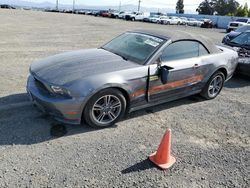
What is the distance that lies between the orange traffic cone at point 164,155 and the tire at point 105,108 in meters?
1.08

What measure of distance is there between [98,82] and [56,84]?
1.96 feet

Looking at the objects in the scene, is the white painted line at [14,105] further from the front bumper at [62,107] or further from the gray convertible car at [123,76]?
the front bumper at [62,107]

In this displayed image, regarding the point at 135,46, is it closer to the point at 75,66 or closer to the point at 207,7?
the point at 75,66

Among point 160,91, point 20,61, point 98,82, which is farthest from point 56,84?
point 20,61

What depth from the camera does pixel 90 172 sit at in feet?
10.6

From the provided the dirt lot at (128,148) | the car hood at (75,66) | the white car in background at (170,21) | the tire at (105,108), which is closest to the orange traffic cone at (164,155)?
the dirt lot at (128,148)

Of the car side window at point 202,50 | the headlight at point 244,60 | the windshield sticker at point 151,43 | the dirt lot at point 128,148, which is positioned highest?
the windshield sticker at point 151,43

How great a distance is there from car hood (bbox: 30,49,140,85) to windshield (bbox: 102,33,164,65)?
0.17 metres

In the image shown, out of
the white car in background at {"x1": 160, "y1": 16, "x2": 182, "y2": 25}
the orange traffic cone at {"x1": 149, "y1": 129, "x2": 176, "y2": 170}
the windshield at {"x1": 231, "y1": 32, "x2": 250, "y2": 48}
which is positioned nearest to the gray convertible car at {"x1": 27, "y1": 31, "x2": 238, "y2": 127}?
the orange traffic cone at {"x1": 149, "y1": 129, "x2": 176, "y2": 170}

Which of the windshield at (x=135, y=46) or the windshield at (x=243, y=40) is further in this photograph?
the windshield at (x=243, y=40)

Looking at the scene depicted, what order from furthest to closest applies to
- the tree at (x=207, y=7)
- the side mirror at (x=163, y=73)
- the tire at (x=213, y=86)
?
the tree at (x=207, y=7) → the tire at (x=213, y=86) → the side mirror at (x=163, y=73)

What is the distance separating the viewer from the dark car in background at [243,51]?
23.3 feet

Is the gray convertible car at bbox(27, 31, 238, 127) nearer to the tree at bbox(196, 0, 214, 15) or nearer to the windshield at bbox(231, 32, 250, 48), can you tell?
the windshield at bbox(231, 32, 250, 48)

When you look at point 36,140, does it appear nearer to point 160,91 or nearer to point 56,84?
point 56,84
